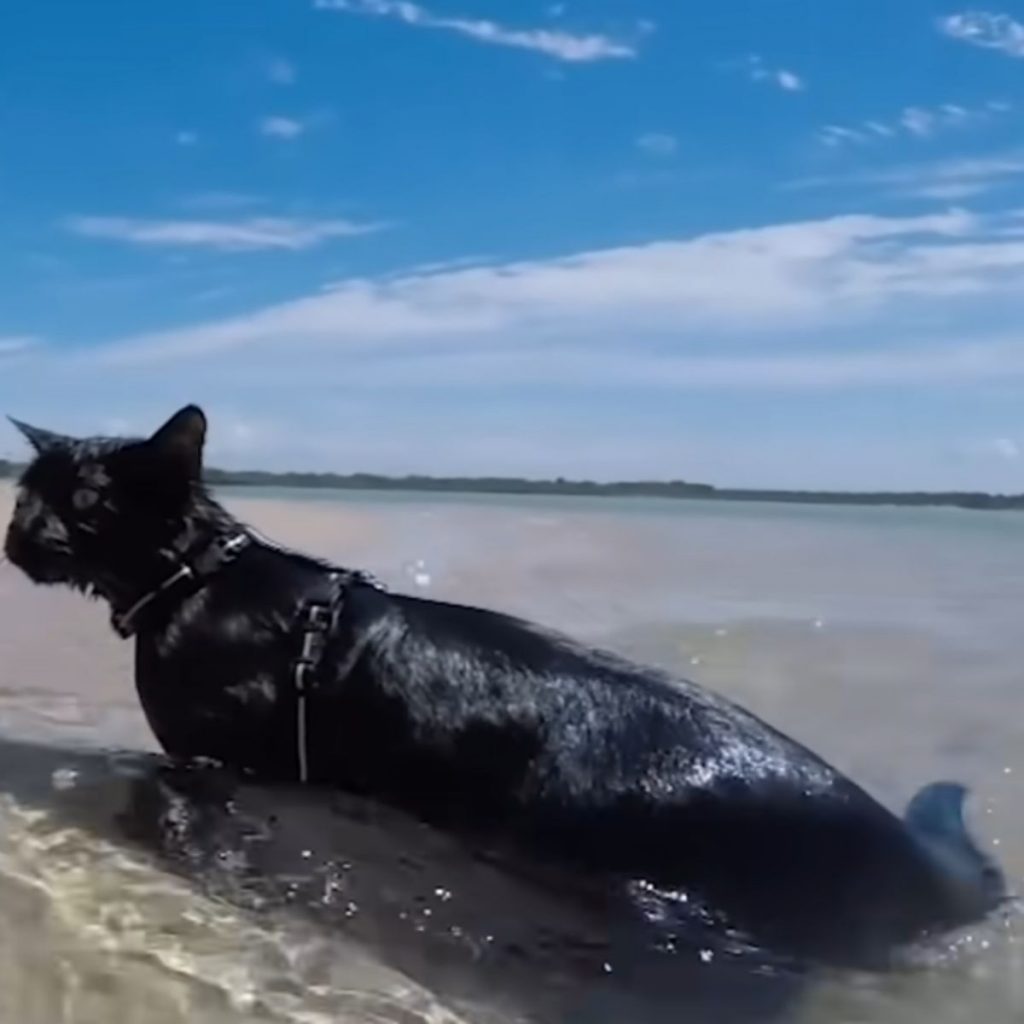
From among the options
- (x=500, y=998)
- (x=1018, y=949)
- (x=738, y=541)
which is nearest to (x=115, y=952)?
(x=500, y=998)

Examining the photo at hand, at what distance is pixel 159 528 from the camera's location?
5680 millimetres

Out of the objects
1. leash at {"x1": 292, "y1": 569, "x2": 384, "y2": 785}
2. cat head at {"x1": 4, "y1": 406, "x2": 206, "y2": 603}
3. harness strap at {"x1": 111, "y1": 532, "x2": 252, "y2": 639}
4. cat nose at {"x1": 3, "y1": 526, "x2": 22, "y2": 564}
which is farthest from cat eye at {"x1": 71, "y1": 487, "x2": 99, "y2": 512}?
leash at {"x1": 292, "y1": 569, "x2": 384, "y2": 785}

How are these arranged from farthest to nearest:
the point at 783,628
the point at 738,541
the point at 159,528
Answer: the point at 738,541 < the point at 783,628 < the point at 159,528

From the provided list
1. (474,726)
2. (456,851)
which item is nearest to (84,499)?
(474,726)

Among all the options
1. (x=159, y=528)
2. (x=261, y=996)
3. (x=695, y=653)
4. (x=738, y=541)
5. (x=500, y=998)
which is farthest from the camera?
(x=738, y=541)

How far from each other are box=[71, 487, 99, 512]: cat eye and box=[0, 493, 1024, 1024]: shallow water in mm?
944

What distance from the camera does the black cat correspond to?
4.85 metres

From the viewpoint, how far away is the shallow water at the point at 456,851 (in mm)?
3996

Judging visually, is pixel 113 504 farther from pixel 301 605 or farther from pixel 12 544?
pixel 301 605

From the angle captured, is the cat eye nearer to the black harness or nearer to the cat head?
the cat head

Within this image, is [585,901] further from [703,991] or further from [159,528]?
[159,528]

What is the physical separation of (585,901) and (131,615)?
190 cm

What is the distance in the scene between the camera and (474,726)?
A: 5.05 meters

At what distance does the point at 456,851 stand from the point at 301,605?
3.32 ft
